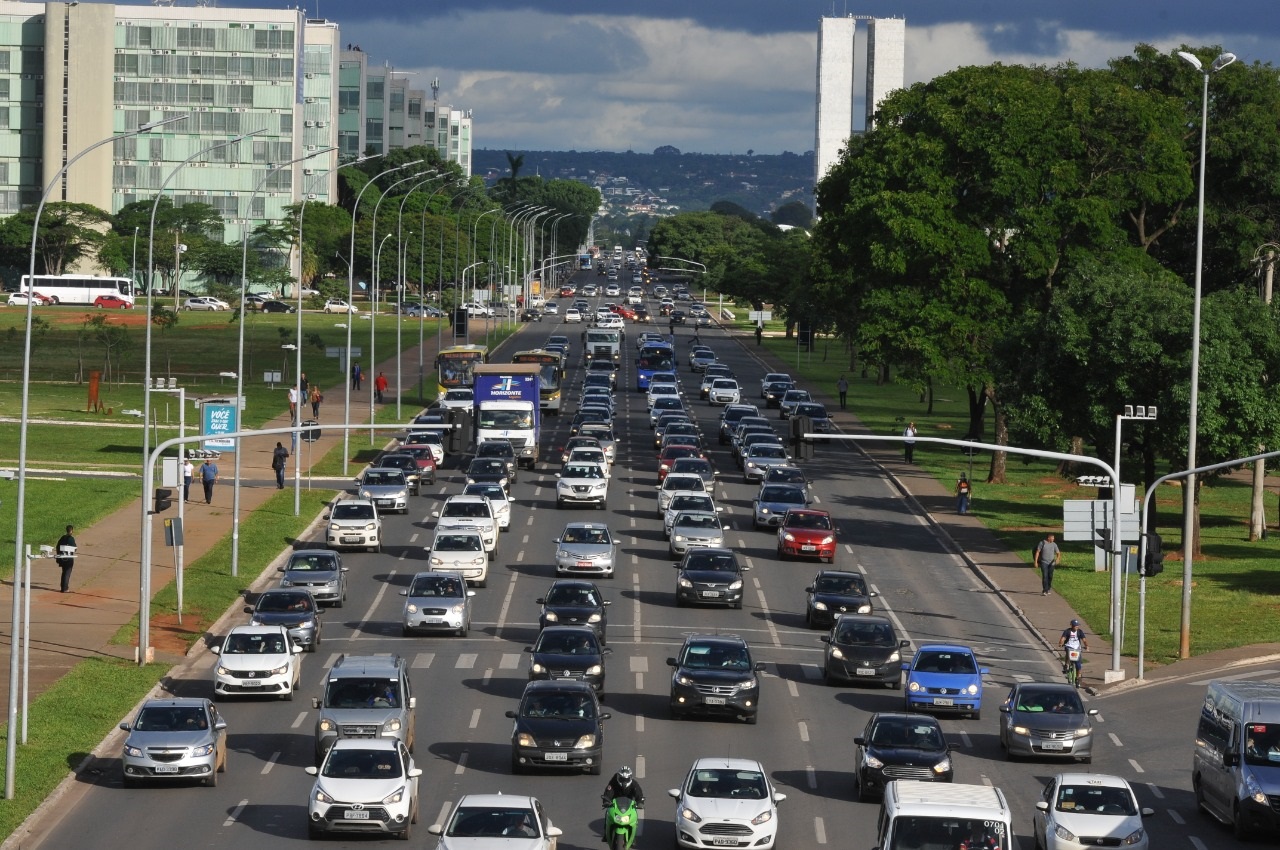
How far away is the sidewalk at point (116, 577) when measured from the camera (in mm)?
42281

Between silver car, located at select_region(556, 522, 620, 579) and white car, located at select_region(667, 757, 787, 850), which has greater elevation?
silver car, located at select_region(556, 522, 620, 579)

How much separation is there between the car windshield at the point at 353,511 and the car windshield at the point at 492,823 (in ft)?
103

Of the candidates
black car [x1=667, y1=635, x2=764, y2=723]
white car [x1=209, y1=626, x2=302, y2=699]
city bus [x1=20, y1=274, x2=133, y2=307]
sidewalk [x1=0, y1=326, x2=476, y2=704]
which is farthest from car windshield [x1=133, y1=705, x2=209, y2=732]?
city bus [x1=20, y1=274, x2=133, y2=307]

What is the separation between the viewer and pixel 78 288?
16600 centimetres

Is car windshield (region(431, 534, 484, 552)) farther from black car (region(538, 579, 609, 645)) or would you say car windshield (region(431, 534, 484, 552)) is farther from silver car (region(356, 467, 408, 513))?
silver car (region(356, 467, 408, 513))

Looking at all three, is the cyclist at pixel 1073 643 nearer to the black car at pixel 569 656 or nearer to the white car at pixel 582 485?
the black car at pixel 569 656

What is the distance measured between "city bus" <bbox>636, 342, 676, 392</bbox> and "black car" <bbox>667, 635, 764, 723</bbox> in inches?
2847

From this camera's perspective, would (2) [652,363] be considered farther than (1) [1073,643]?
Yes

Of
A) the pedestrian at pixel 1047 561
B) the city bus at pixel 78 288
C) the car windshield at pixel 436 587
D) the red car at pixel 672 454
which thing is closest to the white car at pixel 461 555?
the car windshield at pixel 436 587

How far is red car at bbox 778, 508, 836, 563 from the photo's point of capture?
185ft

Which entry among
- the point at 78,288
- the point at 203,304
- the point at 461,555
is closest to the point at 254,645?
the point at 461,555

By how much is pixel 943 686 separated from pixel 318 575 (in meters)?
17.7

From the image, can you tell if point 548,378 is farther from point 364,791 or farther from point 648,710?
point 364,791

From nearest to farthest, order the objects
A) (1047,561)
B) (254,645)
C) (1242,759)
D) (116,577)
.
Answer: (1242,759) → (254,645) → (116,577) → (1047,561)
